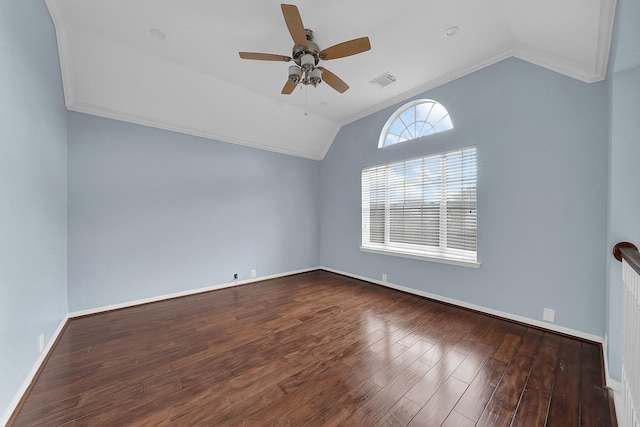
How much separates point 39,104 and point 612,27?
471cm

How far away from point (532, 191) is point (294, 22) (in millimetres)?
2967

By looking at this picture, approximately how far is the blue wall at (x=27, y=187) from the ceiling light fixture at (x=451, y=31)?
3.45 meters

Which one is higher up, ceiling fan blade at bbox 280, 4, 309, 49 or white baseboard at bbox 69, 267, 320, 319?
ceiling fan blade at bbox 280, 4, 309, 49

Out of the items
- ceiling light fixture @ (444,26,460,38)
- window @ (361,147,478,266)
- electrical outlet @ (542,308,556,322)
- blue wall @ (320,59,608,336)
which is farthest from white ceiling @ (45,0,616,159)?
electrical outlet @ (542,308,556,322)

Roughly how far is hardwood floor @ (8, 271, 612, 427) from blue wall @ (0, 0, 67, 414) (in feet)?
1.36

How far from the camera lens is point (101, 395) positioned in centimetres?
162

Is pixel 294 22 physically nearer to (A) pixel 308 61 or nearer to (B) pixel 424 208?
(A) pixel 308 61

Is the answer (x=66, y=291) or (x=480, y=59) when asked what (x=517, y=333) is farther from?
(x=66, y=291)

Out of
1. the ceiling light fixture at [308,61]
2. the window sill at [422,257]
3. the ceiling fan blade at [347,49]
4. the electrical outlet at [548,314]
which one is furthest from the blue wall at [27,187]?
Answer: the electrical outlet at [548,314]

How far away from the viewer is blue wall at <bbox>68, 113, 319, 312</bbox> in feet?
9.64

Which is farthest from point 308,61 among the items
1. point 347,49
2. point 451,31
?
point 451,31

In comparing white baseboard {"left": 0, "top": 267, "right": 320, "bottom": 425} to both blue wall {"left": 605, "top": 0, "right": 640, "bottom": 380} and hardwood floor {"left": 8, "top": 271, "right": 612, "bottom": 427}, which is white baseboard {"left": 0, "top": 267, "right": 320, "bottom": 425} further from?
blue wall {"left": 605, "top": 0, "right": 640, "bottom": 380}

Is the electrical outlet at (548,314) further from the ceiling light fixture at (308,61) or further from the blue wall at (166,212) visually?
the blue wall at (166,212)

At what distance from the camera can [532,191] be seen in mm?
2553
